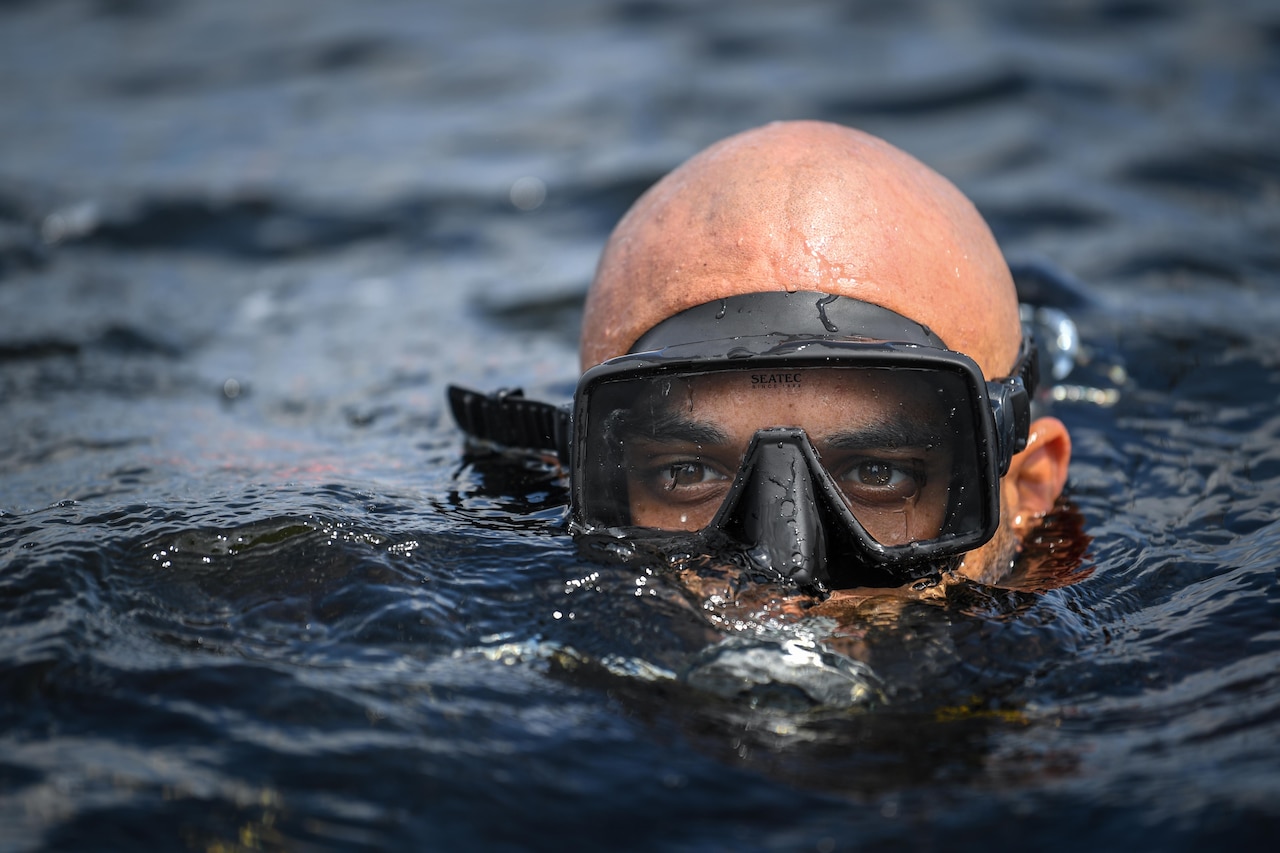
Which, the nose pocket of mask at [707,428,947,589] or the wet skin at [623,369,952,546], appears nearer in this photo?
the nose pocket of mask at [707,428,947,589]

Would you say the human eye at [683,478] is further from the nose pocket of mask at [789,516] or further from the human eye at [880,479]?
the human eye at [880,479]

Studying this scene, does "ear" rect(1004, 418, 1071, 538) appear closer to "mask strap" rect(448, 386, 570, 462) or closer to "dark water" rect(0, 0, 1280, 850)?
"dark water" rect(0, 0, 1280, 850)

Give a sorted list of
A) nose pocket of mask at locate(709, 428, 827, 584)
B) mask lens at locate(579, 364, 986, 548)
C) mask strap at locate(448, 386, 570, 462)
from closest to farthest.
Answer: nose pocket of mask at locate(709, 428, 827, 584)
mask lens at locate(579, 364, 986, 548)
mask strap at locate(448, 386, 570, 462)

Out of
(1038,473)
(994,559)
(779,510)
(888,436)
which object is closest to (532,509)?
(779,510)

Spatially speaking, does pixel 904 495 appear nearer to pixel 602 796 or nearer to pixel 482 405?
pixel 602 796

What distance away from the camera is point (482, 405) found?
3.68 meters

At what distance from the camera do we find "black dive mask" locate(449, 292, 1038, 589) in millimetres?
2639

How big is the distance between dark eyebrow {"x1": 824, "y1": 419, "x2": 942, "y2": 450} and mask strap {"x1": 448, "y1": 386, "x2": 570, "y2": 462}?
33.4 inches

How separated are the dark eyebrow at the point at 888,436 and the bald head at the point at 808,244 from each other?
28 cm

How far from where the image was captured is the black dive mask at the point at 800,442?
264 cm

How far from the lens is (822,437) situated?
2707 mm

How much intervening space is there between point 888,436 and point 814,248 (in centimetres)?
45

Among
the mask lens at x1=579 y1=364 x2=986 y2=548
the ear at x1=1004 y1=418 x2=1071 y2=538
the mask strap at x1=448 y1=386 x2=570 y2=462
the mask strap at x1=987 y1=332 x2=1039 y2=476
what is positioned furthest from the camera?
the mask strap at x1=448 y1=386 x2=570 y2=462

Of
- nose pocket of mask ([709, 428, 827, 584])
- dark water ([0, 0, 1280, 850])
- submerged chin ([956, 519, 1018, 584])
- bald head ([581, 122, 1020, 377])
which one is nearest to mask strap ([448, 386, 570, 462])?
dark water ([0, 0, 1280, 850])
